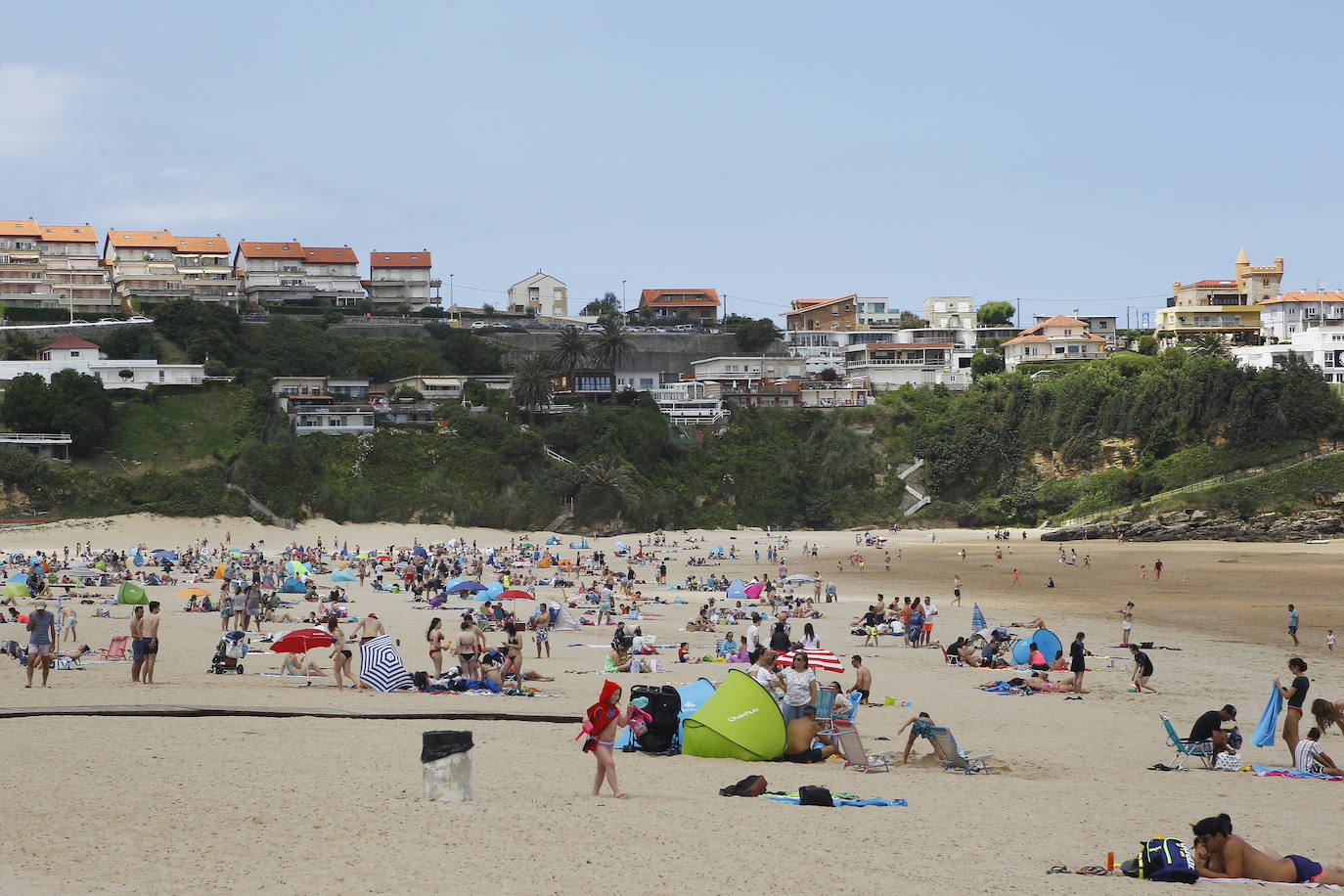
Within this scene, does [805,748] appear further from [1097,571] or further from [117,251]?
[117,251]

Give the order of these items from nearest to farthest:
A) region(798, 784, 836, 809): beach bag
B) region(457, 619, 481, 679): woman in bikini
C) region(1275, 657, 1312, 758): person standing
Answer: region(798, 784, 836, 809): beach bag, region(1275, 657, 1312, 758): person standing, region(457, 619, 481, 679): woman in bikini

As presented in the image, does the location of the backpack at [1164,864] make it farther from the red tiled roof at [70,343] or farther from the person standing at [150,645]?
the red tiled roof at [70,343]

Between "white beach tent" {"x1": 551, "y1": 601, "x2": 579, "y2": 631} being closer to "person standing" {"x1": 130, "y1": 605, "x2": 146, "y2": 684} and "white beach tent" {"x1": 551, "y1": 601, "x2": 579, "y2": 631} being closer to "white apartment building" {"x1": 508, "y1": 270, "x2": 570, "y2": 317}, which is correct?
"person standing" {"x1": 130, "y1": 605, "x2": 146, "y2": 684}

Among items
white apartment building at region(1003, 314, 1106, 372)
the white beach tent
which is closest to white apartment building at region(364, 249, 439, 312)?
white apartment building at region(1003, 314, 1106, 372)

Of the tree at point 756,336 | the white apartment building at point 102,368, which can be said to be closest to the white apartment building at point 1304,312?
the tree at point 756,336

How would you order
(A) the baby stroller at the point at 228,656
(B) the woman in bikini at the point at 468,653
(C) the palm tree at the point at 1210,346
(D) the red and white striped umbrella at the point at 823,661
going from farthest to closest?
(C) the palm tree at the point at 1210,346
(A) the baby stroller at the point at 228,656
(B) the woman in bikini at the point at 468,653
(D) the red and white striped umbrella at the point at 823,661

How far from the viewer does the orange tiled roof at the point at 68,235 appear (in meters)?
84.8

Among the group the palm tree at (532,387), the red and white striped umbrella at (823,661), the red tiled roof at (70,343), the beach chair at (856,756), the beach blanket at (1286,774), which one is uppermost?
the red tiled roof at (70,343)

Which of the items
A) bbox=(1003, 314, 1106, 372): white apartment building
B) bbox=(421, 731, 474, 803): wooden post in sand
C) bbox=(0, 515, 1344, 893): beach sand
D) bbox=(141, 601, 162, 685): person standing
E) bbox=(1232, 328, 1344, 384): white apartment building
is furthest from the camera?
bbox=(1003, 314, 1106, 372): white apartment building

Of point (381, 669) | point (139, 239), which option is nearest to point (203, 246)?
point (139, 239)

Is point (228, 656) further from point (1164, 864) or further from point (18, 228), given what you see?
point (18, 228)

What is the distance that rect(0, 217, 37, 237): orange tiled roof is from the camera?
82812mm

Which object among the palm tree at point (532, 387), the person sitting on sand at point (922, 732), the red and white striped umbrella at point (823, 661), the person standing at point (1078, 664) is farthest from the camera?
the palm tree at point (532, 387)

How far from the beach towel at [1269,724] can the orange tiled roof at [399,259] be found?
8357 cm
